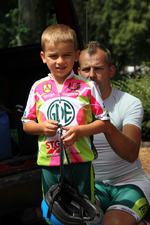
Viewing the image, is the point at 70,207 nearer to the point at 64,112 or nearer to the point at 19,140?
the point at 64,112

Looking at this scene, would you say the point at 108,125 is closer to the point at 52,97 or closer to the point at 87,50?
the point at 52,97

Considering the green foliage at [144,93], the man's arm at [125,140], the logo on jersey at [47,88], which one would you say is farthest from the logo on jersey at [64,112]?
the green foliage at [144,93]

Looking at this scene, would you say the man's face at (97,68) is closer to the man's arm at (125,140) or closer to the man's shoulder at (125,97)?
the man's shoulder at (125,97)

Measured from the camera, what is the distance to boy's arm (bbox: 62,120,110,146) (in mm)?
1720

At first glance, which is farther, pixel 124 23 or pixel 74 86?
pixel 124 23

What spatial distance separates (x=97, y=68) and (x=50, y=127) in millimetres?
878

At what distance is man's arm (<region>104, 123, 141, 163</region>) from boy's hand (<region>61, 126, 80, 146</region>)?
1.03ft

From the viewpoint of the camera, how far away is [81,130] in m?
1.75

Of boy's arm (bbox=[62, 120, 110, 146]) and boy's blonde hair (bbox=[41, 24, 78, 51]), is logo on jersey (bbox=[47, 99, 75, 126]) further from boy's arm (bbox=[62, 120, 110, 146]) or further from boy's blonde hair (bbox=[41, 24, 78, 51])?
boy's blonde hair (bbox=[41, 24, 78, 51])

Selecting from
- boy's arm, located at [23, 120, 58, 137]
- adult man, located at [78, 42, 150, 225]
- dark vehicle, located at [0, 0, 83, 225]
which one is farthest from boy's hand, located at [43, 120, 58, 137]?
dark vehicle, located at [0, 0, 83, 225]

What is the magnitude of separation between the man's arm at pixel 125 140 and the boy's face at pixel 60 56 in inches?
16.2

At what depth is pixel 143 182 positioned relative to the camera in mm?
2436

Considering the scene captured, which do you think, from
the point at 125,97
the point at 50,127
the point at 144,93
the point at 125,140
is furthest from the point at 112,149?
the point at 144,93

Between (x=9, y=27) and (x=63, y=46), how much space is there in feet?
18.5
